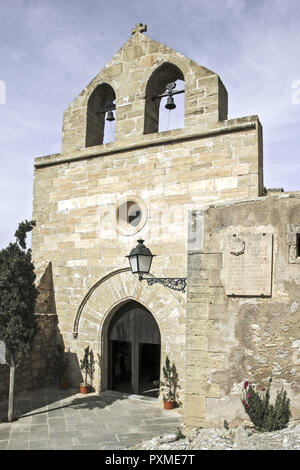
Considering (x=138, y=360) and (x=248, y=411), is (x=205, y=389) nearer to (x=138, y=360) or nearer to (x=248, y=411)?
(x=248, y=411)

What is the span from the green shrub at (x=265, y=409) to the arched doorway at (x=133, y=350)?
3.37m

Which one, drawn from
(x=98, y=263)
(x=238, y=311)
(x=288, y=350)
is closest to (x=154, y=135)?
(x=98, y=263)

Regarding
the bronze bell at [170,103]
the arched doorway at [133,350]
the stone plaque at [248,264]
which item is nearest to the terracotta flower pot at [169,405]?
the arched doorway at [133,350]

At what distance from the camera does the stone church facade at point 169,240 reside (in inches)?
191

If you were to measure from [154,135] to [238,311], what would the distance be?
4.50 m

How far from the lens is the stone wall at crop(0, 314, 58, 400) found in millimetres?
8117

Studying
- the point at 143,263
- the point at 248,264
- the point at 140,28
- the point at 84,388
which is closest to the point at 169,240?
the point at 143,263

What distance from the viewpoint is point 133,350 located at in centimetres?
818

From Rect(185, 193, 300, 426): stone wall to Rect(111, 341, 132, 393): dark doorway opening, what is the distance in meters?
3.66

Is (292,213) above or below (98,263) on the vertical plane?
above

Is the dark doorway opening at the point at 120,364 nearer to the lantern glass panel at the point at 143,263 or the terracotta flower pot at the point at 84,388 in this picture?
the terracotta flower pot at the point at 84,388

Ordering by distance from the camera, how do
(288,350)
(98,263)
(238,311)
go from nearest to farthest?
(288,350), (238,311), (98,263)

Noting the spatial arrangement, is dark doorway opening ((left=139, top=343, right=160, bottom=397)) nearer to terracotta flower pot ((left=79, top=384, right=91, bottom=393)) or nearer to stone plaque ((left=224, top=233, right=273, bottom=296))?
terracotta flower pot ((left=79, top=384, right=91, bottom=393))

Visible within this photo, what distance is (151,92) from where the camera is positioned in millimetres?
8727
